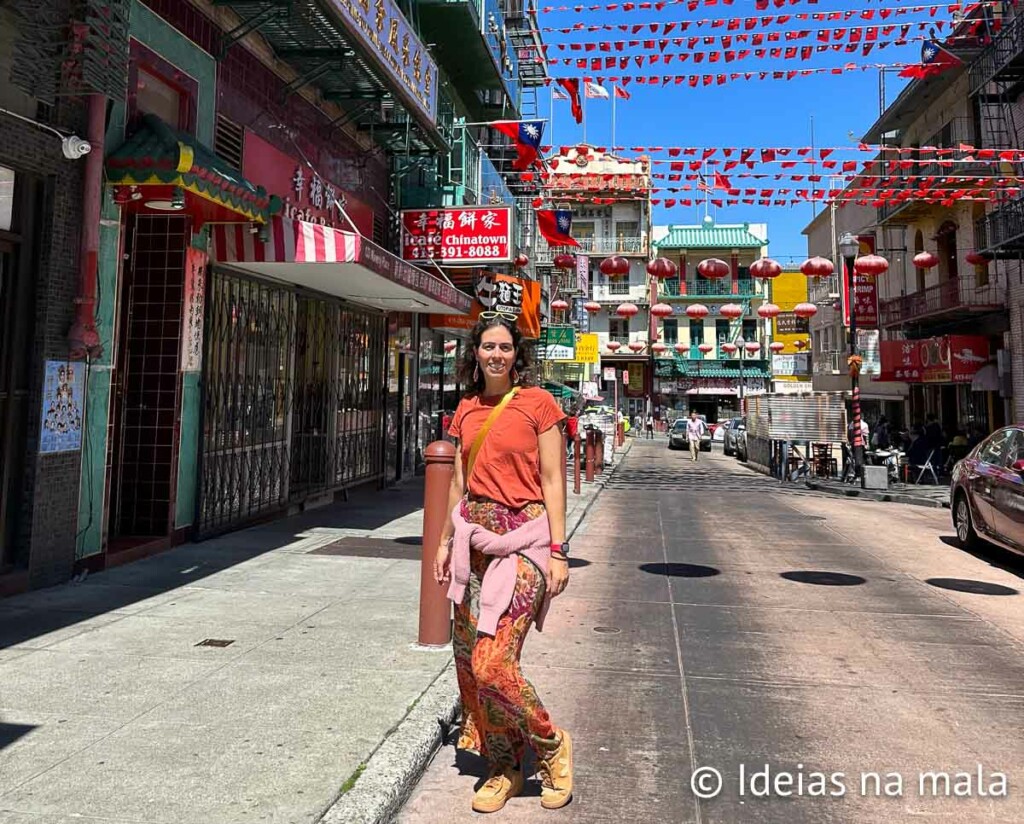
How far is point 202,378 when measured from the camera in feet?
27.1

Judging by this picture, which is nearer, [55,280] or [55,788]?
[55,788]

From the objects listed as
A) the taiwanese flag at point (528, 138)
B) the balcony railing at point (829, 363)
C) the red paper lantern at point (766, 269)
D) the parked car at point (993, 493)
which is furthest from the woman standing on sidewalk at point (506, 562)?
the balcony railing at point (829, 363)

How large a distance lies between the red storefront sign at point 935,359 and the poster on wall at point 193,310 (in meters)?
21.5

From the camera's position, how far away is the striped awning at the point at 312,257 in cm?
823

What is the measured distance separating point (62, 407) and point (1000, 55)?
23.6 metres

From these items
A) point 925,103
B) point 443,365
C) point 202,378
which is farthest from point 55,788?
point 925,103

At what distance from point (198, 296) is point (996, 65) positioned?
21829mm

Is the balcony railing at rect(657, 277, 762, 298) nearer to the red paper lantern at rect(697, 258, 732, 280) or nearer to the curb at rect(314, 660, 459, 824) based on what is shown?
the red paper lantern at rect(697, 258, 732, 280)

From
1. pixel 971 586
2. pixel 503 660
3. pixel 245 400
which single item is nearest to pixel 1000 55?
pixel 971 586

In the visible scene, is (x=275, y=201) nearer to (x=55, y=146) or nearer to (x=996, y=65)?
(x=55, y=146)

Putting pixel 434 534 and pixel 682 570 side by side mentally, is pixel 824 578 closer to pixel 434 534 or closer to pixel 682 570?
pixel 682 570

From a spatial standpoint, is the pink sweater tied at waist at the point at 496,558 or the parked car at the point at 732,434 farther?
the parked car at the point at 732,434

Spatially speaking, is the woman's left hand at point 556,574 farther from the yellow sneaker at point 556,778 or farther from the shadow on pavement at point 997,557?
the shadow on pavement at point 997,557

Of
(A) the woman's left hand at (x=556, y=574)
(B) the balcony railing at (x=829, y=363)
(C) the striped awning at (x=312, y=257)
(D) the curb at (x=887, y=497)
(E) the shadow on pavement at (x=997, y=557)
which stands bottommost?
(E) the shadow on pavement at (x=997, y=557)
